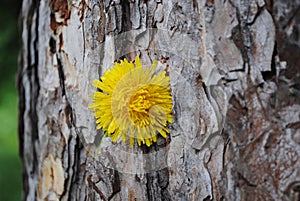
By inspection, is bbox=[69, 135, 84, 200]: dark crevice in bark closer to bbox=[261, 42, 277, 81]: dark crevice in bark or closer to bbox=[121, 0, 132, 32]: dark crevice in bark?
bbox=[121, 0, 132, 32]: dark crevice in bark

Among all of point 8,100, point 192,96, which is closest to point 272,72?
point 192,96

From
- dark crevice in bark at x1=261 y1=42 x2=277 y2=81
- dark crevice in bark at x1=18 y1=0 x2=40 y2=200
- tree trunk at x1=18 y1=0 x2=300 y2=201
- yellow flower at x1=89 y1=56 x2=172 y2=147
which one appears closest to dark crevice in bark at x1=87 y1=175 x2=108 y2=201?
tree trunk at x1=18 y1=0 x2=300 y2=201

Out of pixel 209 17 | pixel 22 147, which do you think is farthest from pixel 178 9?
pixel 22 147

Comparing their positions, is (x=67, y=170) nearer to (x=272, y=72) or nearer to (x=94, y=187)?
(x=94, y=187)

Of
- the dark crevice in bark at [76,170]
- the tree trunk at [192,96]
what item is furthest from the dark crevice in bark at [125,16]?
the dark crevice in bark at [76,170]

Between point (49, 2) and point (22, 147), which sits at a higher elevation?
point (49, 2)

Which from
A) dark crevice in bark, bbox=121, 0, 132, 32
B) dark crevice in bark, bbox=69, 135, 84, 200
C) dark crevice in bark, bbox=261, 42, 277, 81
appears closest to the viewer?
dark crevice in bark, bbox=261, 42, 277, 81

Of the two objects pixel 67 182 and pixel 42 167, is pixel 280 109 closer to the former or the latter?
pixel 67 182
